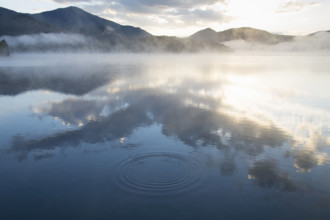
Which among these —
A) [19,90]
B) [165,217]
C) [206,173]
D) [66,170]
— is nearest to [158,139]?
[206,173]

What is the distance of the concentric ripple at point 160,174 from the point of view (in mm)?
12645

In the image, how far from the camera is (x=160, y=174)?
1373 cm

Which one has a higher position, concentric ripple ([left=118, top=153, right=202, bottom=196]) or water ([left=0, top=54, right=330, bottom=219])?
concentric ripple ([left=118, top=153, right=202, bottom=196])

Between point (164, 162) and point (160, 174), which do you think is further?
point (164, 162)

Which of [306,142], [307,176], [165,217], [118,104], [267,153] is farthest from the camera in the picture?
[118,104]

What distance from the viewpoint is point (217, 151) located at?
17578mm

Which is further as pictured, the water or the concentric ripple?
the concentric ripple

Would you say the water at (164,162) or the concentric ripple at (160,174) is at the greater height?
the concentric ripple at (160,174)

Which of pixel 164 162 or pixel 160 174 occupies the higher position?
pixel 160 174

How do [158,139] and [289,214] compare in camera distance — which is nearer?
[289,214]

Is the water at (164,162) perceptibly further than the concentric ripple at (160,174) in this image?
No

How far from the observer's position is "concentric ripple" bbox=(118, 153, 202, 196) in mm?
12645

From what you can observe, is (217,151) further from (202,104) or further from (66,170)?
(202,104)

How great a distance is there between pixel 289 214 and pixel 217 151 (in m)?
6.87
